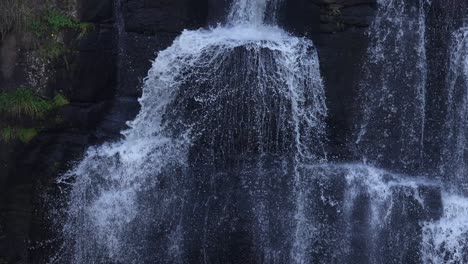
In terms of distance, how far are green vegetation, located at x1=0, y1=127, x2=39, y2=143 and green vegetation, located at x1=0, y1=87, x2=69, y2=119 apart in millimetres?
175

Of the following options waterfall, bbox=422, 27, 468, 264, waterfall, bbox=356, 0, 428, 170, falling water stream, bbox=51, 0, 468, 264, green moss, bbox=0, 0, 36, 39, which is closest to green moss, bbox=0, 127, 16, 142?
falling water stream, bbox=51, 0, 468, 264

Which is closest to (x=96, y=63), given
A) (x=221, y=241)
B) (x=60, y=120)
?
(x=60, y=120)

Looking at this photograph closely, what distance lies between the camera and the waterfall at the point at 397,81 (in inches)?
280

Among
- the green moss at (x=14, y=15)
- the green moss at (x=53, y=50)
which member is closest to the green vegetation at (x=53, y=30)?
the green moss at (x=53, y=50)

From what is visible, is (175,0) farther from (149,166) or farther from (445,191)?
(445,191)

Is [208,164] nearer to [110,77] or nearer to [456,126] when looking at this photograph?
[110,77]

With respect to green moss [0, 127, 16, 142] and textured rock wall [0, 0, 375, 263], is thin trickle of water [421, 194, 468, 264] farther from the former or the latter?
green moss [0, 127, 16, 142]

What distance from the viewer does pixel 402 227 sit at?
658cm

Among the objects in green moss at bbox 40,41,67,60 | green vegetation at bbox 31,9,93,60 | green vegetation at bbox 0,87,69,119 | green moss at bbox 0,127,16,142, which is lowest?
green moss at bbox 0,127,16,142

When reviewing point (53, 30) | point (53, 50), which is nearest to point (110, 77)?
point (53, 50)

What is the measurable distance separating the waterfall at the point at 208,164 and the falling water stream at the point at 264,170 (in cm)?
1

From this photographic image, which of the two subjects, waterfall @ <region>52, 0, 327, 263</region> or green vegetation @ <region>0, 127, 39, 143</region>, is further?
green vegetation @ <region>0, 127, 39, 143</region>

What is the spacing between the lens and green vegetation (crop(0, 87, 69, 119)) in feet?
25.3

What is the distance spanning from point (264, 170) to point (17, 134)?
9.85 ft
